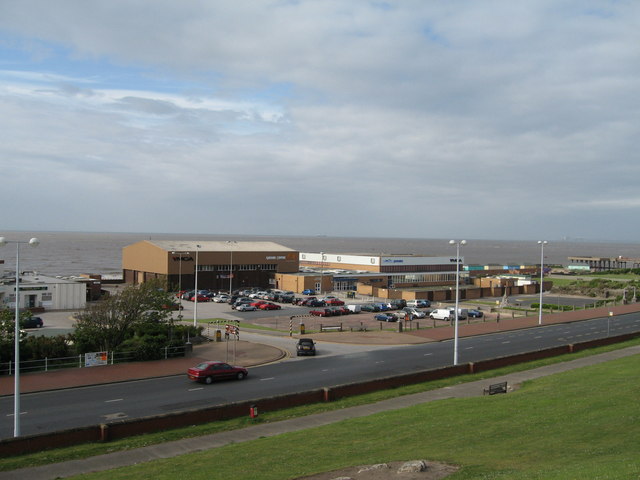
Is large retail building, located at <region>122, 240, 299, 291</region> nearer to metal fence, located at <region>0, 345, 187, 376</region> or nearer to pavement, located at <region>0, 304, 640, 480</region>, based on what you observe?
pavement, located at <region>0, 304, 640, 480</region>

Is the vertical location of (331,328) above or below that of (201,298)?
below

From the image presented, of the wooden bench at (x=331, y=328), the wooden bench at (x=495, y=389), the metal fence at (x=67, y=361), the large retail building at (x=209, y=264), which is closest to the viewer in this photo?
the wooden bench at (x=495, y=389)

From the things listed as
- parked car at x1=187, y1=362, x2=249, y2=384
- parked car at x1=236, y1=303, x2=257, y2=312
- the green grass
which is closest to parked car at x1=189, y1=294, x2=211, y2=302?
parked car at x1=236, y1=303, x2=257, y2=312

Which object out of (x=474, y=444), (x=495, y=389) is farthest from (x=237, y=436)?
(x=495, y=389)

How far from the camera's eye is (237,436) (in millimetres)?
19734

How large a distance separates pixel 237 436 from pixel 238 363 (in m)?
14.1

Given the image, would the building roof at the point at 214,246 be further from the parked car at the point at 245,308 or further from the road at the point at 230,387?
the road at the point at 230,387

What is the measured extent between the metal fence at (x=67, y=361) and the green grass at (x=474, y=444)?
17830 millimetres

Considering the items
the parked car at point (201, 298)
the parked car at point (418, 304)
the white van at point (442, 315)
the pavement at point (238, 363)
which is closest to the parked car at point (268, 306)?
the parked car at point (201, 298)

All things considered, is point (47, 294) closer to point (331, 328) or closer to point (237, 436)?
point (331, 328)

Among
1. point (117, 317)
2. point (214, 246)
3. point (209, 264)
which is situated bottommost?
point (117, 317)

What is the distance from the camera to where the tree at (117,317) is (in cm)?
3434

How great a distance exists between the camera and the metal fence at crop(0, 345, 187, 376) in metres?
30.2

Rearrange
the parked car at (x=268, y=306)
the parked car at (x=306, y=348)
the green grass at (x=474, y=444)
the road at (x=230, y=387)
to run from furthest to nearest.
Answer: the parked car at (x=268, y=306) < the parked car at (x=306, y=348) < the road at (x=230, y=387) < the green grass at (x=474, y=444)
